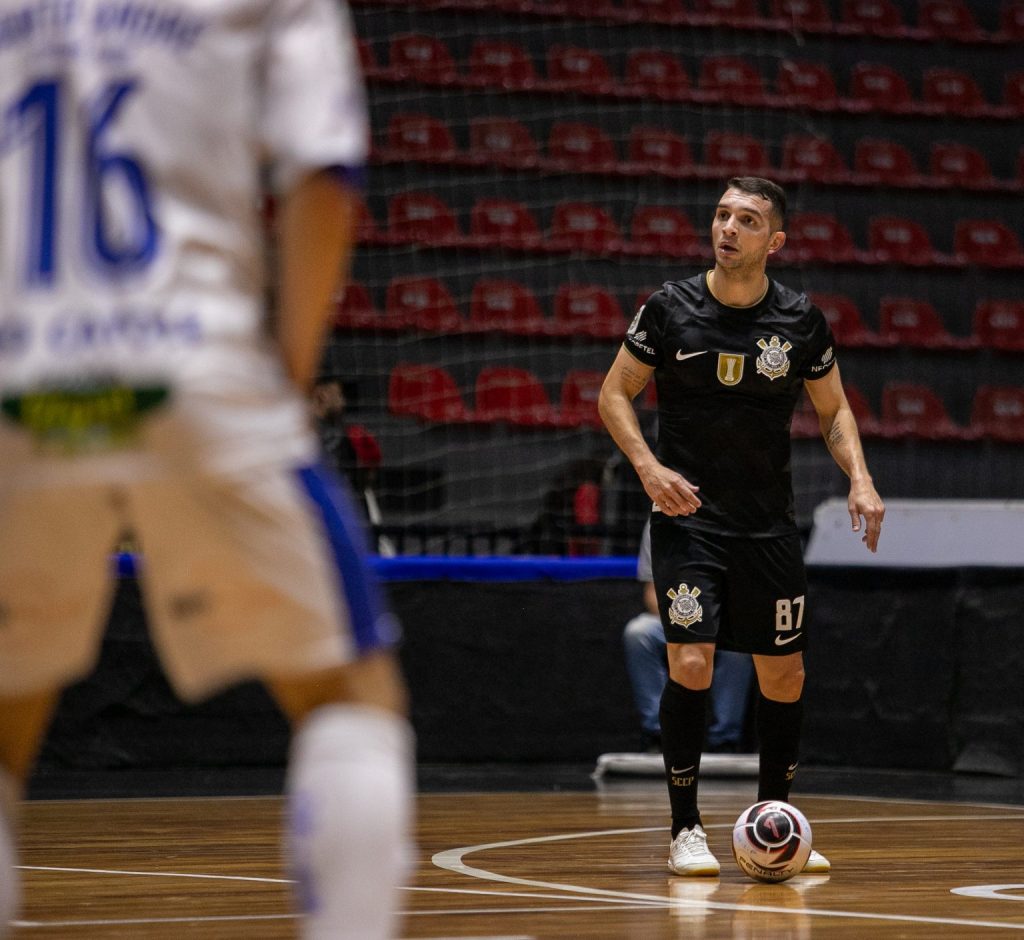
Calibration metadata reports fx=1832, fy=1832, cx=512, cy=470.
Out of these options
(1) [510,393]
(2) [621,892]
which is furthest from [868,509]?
(1) [510,393]

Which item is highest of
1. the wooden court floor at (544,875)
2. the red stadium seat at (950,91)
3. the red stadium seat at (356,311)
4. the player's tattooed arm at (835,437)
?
the red stadium seat at (950,91)

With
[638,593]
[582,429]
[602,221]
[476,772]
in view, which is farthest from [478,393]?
[476,772]

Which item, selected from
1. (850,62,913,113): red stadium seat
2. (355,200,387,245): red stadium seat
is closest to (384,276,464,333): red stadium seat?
(355,200,387,245): red stadium seat

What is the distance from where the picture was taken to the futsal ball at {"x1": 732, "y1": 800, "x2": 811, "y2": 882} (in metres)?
4.88

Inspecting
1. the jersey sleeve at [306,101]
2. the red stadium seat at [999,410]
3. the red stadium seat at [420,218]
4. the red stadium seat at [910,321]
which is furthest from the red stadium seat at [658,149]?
the jersey sleeve at [306,101]

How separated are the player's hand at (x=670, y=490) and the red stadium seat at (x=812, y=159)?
9033 millimetres

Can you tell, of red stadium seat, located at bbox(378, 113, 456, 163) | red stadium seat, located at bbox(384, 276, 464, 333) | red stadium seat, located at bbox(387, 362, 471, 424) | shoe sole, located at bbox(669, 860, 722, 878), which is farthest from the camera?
red stadium seat, located at bbox(378, 113, 456, 163)

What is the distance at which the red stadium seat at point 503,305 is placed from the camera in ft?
41.0

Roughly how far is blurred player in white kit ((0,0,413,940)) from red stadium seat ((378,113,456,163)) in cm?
1093

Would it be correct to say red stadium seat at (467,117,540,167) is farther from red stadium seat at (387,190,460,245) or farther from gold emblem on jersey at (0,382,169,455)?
gold emblem on jersey at (0,382,169,455)

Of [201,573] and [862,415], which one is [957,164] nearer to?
[862,415]

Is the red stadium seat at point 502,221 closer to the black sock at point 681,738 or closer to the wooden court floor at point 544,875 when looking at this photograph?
the wooden court floor at point 544,875

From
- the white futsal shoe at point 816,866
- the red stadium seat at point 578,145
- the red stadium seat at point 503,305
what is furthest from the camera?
the red stadium seat at point 578,145

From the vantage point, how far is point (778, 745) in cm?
542
